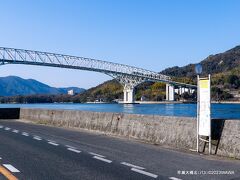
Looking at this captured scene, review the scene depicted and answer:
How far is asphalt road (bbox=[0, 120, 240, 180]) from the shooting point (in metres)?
8.27

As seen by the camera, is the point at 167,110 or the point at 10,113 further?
the point at 167,110

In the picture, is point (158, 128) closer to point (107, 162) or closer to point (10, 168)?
point (107, 162)

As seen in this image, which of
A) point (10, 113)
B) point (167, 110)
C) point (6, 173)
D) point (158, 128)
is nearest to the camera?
point (6, 173)

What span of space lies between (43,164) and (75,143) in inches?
183

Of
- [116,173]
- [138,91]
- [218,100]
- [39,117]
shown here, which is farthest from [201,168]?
[138,91]

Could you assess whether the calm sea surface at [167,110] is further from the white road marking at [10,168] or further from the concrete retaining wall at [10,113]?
the white road marking at [10,168]

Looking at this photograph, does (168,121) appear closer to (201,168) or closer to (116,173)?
(201,168)

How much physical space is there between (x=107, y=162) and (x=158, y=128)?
14.6 ft

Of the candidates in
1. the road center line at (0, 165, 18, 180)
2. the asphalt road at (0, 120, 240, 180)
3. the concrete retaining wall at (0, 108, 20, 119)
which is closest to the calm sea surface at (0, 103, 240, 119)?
the concrete retaining wall at (0, 108, 20, 119)

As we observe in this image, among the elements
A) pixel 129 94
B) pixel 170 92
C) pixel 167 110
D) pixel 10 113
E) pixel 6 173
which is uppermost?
pixel 170 92

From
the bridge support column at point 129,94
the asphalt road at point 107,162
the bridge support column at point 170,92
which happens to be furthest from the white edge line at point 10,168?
the bridge support column at point 170,92

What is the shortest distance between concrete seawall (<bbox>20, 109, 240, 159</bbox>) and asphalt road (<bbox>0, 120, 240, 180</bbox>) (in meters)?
0.53

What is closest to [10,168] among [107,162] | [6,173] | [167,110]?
[6,173]

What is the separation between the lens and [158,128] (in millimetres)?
13984
